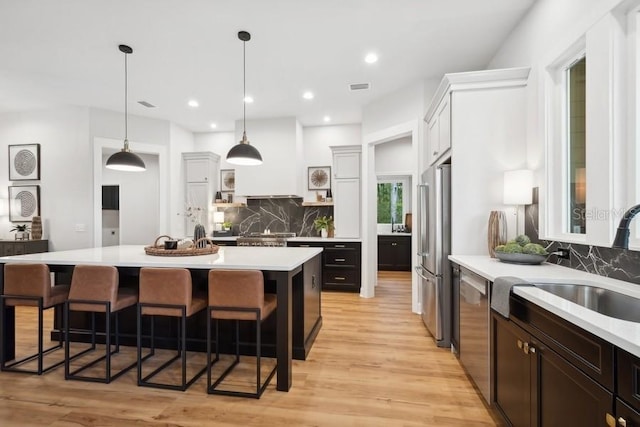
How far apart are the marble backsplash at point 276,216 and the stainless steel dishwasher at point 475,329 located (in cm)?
365

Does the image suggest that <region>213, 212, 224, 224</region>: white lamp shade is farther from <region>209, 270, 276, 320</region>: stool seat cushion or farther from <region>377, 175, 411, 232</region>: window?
<region>209, 270, 276, 320</region>: stool seat cushion

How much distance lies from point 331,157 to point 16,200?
17.2ft

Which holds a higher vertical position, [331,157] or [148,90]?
[148,90]

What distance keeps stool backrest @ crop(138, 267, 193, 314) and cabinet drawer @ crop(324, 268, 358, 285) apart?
10.5 feet

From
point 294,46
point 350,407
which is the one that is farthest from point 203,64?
point 350,407

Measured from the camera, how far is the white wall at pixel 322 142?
5938 millimetres

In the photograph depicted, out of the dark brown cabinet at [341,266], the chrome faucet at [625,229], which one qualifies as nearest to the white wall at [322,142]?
the dark brown cabinet at [341,266]

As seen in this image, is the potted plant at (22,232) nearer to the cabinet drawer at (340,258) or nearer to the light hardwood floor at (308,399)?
the light hardwood floor at (308,399)

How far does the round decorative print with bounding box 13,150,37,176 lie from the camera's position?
5.02 metres

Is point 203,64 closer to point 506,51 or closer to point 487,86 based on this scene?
point 487,86

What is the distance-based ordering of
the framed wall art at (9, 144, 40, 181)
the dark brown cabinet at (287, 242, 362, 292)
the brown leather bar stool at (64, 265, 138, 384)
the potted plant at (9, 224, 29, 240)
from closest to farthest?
the brown leather bar stool at (64, 265, 138, 384), the potted plant at (9, 224, 29, 240), the framed wall art at (9, 144, 40, 181), the dark brown cabinet at (287, 242, 362, 292)

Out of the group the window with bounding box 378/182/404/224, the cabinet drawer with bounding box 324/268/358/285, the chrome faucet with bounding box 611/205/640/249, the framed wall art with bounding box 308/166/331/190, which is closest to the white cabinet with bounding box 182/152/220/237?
the framed wall art with bounding box 308/166/331/190

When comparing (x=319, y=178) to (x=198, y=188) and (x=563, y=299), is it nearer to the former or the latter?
(x=198, y=188)

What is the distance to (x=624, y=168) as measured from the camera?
1.73m
